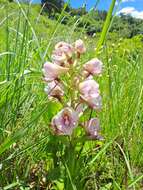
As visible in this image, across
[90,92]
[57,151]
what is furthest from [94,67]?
[57,151]

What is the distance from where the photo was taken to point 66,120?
1139 millimetres

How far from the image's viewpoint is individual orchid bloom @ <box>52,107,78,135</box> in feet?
3.74

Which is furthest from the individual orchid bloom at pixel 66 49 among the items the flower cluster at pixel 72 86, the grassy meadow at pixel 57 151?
the grassy meadow at pixel 57 151

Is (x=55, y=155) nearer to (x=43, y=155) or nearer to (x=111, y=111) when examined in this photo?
(x=43, y=155)

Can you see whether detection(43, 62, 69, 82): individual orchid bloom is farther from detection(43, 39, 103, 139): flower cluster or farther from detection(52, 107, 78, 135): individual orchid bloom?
detection(52, 107, 78, 135): individual orchid bloom

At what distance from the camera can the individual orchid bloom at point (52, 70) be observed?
3.84 ft

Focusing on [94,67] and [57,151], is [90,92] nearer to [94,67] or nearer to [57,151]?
[94,67]

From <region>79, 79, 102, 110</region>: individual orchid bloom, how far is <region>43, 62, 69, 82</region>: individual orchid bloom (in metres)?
0.07

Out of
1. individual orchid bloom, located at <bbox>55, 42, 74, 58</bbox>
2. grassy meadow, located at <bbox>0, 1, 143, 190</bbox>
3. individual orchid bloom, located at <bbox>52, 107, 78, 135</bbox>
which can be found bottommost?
grassy meadow, located at <bbox>0, 1, 143, 190</bbox>

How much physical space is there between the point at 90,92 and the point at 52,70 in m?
0.12

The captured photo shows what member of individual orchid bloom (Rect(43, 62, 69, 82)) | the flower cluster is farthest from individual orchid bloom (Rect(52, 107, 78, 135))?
individual orchid bloom (Rect(43, 62, 69, 82))

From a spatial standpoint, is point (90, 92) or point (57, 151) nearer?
point (90, 92)

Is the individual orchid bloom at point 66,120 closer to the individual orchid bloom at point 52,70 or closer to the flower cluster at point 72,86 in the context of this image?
the flower cluster at point 72,86

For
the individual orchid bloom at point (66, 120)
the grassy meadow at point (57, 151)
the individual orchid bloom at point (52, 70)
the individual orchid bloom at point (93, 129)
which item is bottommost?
the grassy meadow at point (57, 151)
